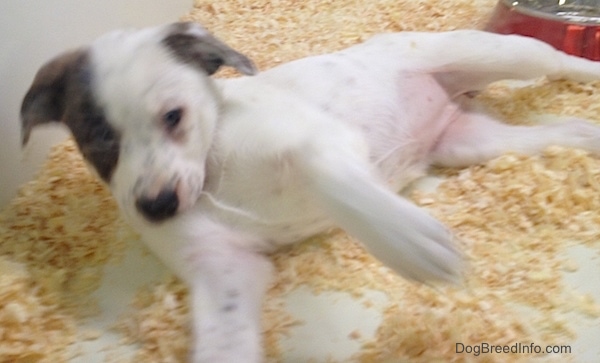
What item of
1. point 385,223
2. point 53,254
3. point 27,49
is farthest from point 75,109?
point 385,223

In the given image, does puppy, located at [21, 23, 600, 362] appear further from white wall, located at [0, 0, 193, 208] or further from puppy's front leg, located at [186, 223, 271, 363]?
white wall, located at [0, 0, 193, 208]

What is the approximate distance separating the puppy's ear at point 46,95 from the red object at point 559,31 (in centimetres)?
138

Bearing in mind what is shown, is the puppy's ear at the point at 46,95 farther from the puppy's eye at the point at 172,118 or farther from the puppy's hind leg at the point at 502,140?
the puppy's hind leg at the point at 502,140

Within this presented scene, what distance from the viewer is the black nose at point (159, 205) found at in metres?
1.25

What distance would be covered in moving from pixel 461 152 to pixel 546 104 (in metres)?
0.43

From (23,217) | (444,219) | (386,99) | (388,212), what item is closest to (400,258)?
(388,212)

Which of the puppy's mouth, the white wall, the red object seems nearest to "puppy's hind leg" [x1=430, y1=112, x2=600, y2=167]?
the red object

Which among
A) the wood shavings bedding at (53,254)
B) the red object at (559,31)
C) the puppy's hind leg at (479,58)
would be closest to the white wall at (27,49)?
the wood shavings bedding at (53,254)

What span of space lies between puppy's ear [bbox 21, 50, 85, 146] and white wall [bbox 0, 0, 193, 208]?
0.81 ft

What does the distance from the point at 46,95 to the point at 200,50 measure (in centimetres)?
33

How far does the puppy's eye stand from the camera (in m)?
1.30

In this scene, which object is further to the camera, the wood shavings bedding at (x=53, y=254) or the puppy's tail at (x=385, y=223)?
the wood shavings bedding at (x=53, y=254)

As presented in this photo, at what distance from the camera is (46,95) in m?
1.44

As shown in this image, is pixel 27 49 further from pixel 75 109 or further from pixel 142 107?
pixel 142 107
